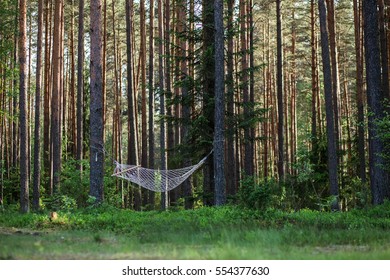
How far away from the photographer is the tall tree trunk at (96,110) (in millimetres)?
13398

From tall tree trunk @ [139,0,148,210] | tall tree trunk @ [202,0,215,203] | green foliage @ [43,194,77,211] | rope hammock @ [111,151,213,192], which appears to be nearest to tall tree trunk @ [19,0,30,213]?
green foliage @ [43,194,77,211]

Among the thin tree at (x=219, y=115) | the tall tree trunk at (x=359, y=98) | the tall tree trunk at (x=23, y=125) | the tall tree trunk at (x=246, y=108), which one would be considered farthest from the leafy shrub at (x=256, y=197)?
the tall tree trunk at (x=23, y=125)

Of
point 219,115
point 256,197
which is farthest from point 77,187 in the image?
point 256,197

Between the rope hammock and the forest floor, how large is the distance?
2.17m

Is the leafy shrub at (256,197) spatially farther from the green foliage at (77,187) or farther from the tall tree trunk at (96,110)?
the green foliage at (77,187)

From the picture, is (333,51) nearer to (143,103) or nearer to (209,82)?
(143,103)

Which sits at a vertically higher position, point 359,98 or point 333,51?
point 333,51

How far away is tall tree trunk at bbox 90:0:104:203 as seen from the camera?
1340 centimetres

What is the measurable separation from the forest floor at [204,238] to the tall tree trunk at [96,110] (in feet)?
6.05

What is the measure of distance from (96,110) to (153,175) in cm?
267

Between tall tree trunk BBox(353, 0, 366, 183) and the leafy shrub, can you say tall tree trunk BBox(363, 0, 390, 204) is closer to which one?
the leafy shrub

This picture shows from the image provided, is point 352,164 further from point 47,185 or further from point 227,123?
point 47,185

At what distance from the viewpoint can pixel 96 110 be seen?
43.8 feet

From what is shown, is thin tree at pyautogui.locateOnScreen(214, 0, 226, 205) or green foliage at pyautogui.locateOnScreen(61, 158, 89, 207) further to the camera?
green foliage at pyautogui.locateOnScreen(61, 158, 89, 207)
